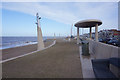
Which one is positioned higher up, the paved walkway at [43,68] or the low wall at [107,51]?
the low wall at [107,51]

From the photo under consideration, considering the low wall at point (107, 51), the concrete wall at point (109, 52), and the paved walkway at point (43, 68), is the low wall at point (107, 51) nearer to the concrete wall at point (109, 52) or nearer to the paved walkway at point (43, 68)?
the concrete wall at point (109, 52)

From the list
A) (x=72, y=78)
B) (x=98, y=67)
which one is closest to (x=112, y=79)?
(x=98, y=67)

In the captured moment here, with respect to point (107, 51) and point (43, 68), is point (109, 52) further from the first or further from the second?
point (43, 68)

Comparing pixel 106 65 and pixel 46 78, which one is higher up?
pixel 106 65

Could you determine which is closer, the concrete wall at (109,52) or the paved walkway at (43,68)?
the concrete wall at (109,52)

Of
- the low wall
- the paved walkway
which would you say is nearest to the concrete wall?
the low wall

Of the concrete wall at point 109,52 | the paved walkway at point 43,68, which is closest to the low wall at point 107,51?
the concrete wall at point 109,52

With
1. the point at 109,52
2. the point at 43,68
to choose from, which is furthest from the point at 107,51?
the point at 43,68

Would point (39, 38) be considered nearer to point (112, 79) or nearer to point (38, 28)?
point (38, 28)

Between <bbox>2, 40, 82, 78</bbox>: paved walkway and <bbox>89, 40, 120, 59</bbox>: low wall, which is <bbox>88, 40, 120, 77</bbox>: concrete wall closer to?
<bbox>89, 40, 120, 59</bbox>: low wall

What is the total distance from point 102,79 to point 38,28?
7.83 metres

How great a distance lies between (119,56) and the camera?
251cm

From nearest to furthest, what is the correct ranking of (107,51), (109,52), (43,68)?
(109,52), (107,51), (43,68)

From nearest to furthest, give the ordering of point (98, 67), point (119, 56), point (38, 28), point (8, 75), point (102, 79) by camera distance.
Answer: point (102, 79) → point (119, 56) → point (98, 67) → point (8, 75) → point (38, 28)
